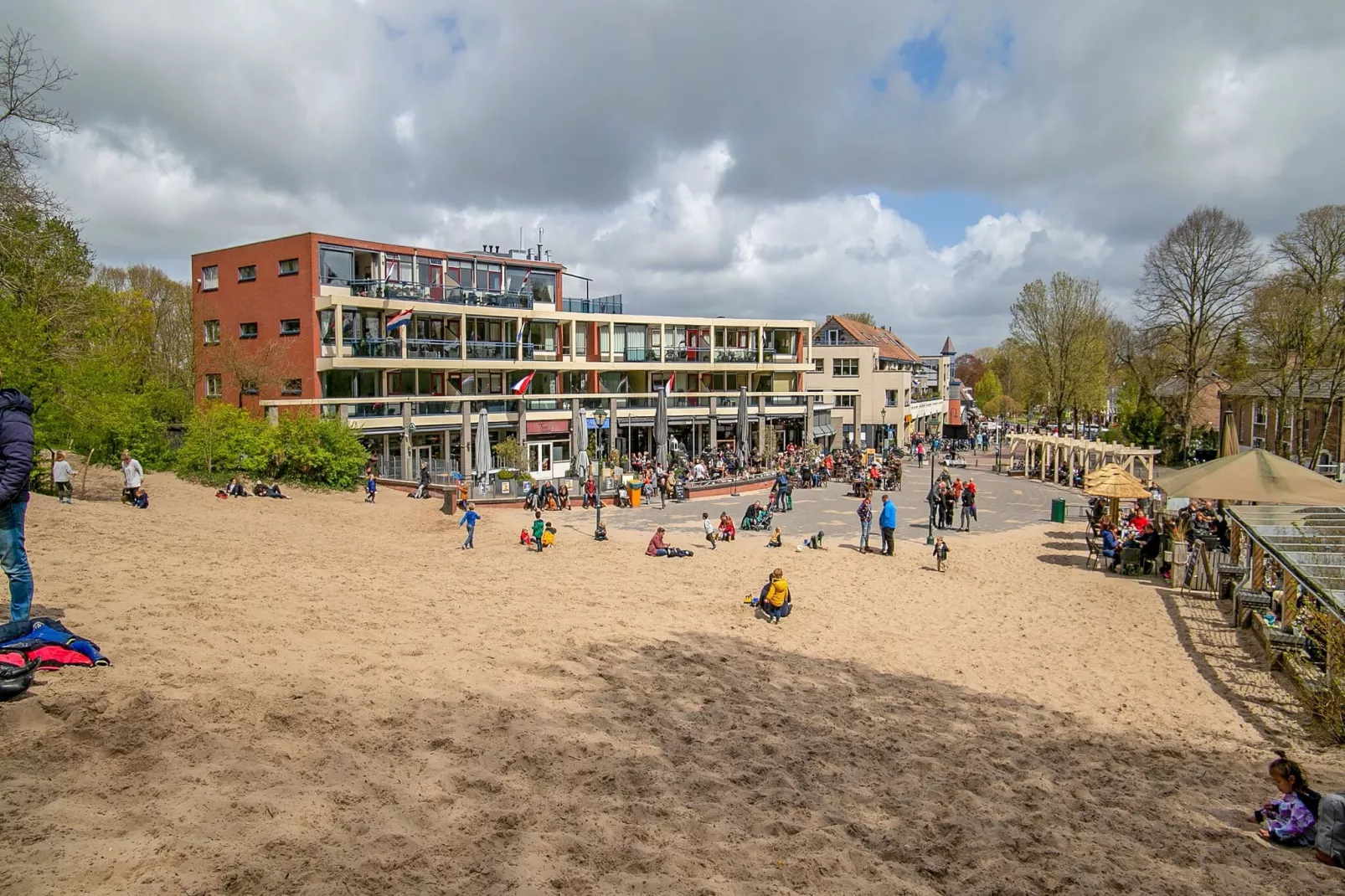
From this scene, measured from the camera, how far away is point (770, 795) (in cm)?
697

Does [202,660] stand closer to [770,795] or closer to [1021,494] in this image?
[770,795]

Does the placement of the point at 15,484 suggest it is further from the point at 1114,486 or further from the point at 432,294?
the point at 432,294

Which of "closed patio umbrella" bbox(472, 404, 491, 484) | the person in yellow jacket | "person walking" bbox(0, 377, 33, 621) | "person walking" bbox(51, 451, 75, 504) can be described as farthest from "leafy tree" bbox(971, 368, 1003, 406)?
"person walking" bbox(0, 377, 33, 621)

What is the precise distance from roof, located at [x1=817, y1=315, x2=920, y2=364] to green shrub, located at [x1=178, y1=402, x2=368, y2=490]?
4266cm

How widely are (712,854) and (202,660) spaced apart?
5.88 metres

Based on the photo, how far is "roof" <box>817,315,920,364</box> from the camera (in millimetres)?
62531

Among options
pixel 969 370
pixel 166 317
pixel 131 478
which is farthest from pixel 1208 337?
pixel 969 370

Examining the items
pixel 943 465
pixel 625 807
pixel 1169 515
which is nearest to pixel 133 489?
pixel 625 807

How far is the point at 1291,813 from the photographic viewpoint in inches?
263

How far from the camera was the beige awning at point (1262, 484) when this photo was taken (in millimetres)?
16594

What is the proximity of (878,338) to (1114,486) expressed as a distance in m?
50.2

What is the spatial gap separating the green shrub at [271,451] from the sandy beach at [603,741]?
36.8 ft

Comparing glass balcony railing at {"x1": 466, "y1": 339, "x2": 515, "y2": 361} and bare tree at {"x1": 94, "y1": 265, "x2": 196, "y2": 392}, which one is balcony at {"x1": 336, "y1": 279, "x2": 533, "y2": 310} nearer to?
glass balcony railing at {"x1": 466, "y1": 339, "x2": 515, "y2": 361}

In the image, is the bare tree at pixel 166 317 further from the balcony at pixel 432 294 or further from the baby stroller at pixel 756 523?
the baby stroller at pixel 756 523
